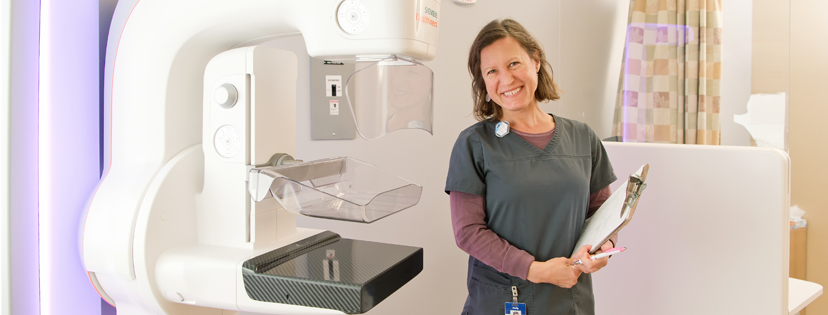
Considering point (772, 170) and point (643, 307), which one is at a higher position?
point (772, 170)

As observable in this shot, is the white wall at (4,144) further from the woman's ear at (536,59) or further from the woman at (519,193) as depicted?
the woman's ear at (536,59)

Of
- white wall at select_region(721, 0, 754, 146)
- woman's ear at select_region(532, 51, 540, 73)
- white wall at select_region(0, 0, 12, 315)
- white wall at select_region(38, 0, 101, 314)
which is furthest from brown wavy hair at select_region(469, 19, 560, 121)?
white wall at select_region(721, 0, 754, 146)

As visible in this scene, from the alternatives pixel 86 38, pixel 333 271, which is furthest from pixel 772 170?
pixel 86 38

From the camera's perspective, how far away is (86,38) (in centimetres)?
104

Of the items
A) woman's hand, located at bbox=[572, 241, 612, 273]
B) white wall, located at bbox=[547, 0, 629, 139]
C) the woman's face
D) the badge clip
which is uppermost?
white wall, located at bbox=[547, 0, 629, 139]

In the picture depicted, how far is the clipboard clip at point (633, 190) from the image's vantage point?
1014mm

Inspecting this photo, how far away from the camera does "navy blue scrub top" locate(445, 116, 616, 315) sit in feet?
4.24

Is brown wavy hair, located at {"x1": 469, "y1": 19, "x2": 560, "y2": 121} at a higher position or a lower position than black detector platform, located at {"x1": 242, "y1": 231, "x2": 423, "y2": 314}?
higher

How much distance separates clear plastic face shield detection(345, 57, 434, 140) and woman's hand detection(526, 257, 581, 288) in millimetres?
438

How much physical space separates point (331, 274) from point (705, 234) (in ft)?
3.95

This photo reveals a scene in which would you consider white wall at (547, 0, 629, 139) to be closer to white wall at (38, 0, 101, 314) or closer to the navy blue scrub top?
the navy blue scrub top

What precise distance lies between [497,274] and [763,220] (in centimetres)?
73

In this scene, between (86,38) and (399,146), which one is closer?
(86,38)

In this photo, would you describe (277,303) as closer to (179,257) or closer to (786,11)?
(179,257)
